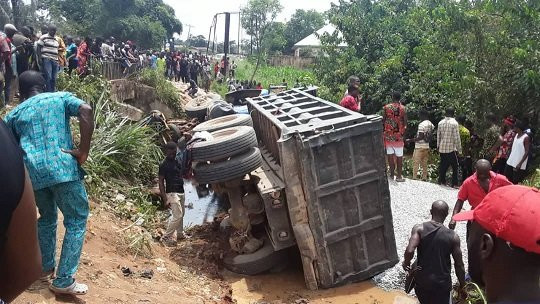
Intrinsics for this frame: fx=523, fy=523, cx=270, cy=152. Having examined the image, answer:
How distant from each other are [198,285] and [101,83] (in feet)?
25.0

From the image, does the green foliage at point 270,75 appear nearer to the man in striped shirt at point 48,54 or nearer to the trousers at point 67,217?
the man in striped shirt at point 48,54

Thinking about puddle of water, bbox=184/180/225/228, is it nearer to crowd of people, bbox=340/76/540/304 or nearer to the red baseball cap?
crowd of people, bbox=340/76/540/304

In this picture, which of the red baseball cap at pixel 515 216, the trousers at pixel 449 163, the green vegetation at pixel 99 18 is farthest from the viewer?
the green vegetation at pixel 99 18

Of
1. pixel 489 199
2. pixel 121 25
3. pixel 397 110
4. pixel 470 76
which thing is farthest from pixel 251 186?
pixel 121 25

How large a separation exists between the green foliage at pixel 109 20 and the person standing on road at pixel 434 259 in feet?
121

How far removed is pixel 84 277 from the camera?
476 centimetres

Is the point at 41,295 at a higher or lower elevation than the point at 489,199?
lower

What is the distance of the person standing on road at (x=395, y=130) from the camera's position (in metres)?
9.25

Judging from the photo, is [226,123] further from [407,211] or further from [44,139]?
[44,139]

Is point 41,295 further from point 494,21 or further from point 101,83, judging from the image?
point 494,21

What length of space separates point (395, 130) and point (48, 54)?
673 cm

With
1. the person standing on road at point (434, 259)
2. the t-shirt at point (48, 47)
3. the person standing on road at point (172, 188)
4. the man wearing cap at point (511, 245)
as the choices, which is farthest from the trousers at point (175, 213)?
the man wearing cap at point (511, 245)

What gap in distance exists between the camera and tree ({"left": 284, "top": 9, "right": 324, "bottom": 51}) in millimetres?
64812

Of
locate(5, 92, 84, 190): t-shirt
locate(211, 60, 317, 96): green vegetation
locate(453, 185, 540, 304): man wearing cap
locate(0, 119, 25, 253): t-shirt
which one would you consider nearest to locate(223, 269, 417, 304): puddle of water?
locate(5, 92, 84, 190): t-shirt
